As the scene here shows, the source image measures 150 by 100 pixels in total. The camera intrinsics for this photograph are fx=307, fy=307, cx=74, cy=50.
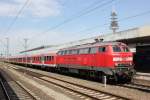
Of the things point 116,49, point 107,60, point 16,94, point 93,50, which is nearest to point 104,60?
point 107,60

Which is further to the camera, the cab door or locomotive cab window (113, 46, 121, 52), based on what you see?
the cab door

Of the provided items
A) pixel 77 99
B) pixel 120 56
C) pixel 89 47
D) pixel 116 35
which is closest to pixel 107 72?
pixel 120 56

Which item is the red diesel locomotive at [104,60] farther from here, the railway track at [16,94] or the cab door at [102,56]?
the railway track at [16,94]

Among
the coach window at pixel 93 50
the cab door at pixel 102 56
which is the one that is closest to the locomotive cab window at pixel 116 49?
the cab door at pixel 102 56

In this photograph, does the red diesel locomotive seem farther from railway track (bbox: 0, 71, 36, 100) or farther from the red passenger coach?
railway track (bbox: 0, 71, 36, 100)

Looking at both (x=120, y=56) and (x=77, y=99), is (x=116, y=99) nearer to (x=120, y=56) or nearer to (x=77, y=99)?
(x=77, y=99)

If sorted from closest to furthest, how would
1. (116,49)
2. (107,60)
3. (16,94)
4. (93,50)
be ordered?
(16,94) → (107,60) → (116,49) → (93,50)

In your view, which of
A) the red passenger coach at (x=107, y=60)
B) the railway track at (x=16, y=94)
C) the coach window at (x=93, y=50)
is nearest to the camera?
the railway track at (x=16, y=94)

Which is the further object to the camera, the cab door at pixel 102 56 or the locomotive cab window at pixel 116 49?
the cab door at pixel 102 56

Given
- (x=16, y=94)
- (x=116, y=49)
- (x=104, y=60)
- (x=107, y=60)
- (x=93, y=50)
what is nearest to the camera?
(x=16, y=94)

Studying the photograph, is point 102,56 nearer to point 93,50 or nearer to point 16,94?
point 93,50

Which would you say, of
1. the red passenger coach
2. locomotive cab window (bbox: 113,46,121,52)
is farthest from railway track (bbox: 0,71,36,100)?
locomotive cab window (bbox: 113,46,121,52)

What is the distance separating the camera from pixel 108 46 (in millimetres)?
24188

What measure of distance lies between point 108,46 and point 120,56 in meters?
1.22
